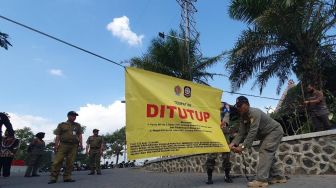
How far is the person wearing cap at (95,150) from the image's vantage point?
14680 mm

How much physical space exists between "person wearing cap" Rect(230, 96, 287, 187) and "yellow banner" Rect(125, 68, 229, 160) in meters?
0.47

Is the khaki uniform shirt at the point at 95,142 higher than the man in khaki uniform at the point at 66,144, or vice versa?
the khaki uniform shirt at the point at 95,142

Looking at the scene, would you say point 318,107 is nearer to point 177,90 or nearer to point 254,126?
point 254,126

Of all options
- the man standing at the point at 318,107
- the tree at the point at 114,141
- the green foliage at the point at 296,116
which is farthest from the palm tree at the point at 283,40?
the tree at the point at 114,141

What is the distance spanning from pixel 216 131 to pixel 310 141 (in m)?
3.25

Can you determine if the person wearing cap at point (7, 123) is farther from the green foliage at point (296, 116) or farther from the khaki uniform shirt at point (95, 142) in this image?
the green foliage at point (296, 116)

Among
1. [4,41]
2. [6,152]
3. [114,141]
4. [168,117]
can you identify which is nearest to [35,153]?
[6,152]

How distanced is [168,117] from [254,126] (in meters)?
1.37

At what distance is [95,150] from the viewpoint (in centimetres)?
1473

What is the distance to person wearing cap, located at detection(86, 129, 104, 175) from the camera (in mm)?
14680

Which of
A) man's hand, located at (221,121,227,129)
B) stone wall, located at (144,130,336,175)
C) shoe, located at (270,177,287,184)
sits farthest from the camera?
stone wall, located at (144,130,336,175)

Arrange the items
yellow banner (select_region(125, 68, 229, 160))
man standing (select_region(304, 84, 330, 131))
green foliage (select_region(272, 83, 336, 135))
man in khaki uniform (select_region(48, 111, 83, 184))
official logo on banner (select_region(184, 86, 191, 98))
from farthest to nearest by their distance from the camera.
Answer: green foliage (select_region(272, 83, 336, 135)) → man standing (select_region(304, 84, 330, 131)) → man in khaki uniform (select_region(48, 111, 83, 184)) → official logo on banner (select_region(184, 86, 191, 98)) → yellow banner (select_region(125, 68, 229, 160))

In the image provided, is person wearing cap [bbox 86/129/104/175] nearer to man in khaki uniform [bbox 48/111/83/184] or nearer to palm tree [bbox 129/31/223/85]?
man in khaki uniform [bbox 48/111/83/184]

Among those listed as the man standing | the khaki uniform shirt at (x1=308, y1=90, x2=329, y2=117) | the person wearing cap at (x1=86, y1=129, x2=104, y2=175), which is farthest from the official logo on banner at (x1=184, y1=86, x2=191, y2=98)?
the person wearing cap at (x1=86, y1=129, x2=104, y2=175)
